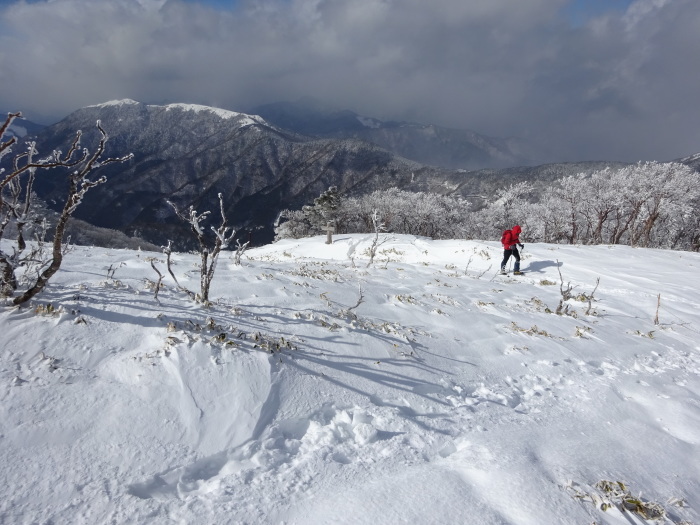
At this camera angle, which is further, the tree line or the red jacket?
the tree line

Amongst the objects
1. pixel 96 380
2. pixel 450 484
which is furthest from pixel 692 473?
pixel 96 380

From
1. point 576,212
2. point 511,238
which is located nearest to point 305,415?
point 511,238

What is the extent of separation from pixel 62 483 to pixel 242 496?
45.5 inches

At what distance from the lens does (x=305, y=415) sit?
3.54 metres

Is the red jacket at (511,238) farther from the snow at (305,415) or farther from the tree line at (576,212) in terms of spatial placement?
the snow at (305,415)

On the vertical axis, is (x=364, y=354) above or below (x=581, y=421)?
above

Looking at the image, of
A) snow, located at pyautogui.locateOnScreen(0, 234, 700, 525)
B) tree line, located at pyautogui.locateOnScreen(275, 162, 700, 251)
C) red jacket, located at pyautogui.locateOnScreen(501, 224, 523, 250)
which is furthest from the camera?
tree line, located at pyautogui.locateOnScreen(275, 162, 700, 251)

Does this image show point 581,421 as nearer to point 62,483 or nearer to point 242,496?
point 242,496

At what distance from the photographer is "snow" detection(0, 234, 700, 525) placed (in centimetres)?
257

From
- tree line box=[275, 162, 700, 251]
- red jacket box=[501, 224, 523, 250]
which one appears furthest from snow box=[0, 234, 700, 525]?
red jacket box=[501, 224, 523, 250]

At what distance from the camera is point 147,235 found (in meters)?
142

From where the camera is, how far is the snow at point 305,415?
8.44ft

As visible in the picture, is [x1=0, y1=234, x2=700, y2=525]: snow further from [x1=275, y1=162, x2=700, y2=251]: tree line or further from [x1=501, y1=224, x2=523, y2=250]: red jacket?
[x1=501, y1=224, x2=523, y2=250]: red jacket

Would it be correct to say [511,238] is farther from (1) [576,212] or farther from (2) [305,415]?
(1) [576,212]
